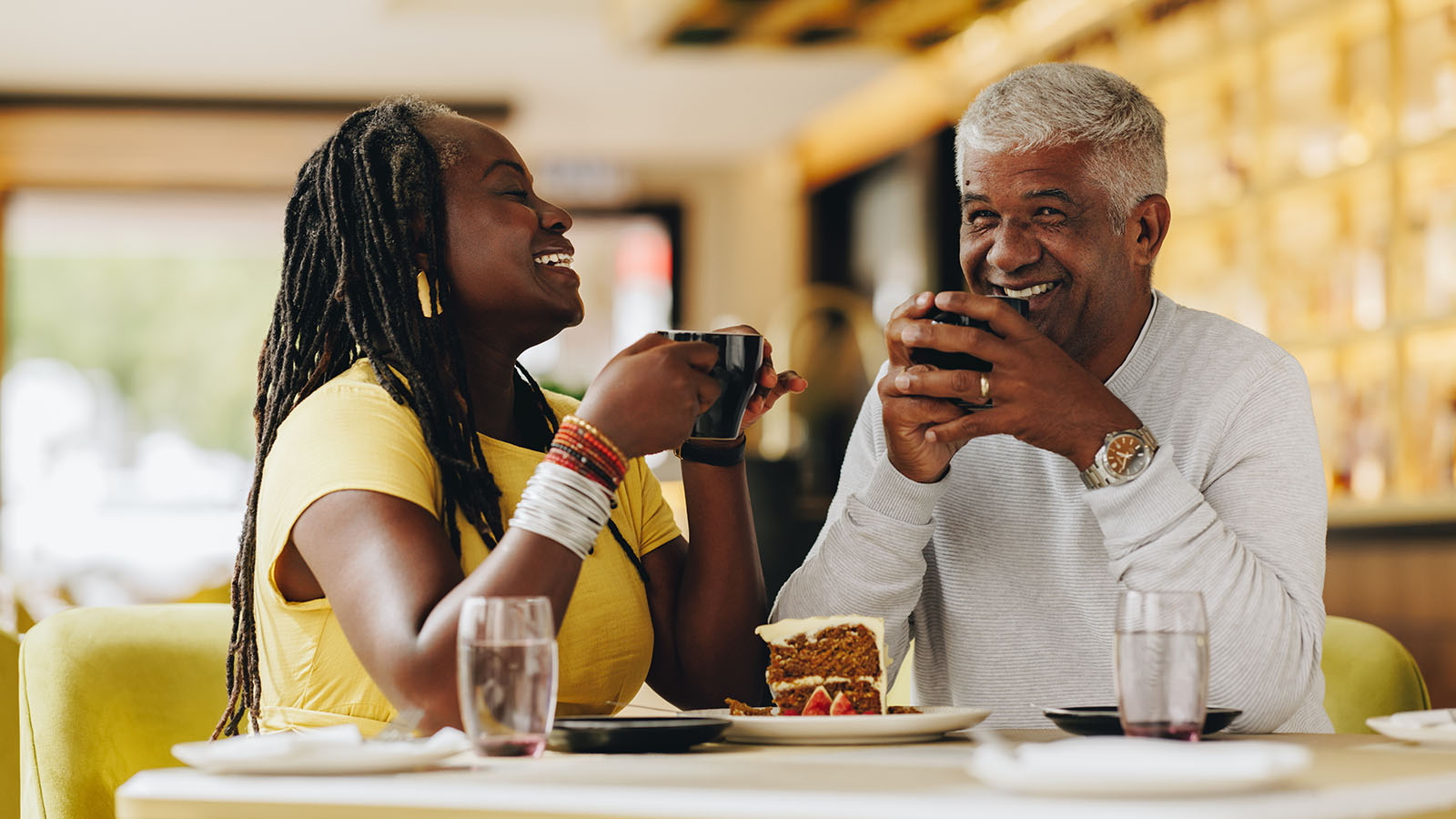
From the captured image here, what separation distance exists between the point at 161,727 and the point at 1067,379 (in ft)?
3.52

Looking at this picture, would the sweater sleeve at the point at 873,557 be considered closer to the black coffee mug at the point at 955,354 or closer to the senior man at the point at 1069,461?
the senior man at the point at 1069,461

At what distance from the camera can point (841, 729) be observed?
4.00 feet

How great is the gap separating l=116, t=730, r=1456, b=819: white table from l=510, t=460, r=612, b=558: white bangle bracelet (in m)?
0.22

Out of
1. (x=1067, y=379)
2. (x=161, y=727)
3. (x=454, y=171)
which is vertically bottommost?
(x=161, y=727)

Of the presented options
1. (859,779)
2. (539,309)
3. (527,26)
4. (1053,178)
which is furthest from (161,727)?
(527,26)

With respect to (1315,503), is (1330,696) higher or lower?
lower

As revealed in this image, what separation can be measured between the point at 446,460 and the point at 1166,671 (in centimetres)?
69

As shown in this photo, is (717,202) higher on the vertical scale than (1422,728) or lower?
higher

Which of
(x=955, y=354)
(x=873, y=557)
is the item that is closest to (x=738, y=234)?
(x=873, y=557)

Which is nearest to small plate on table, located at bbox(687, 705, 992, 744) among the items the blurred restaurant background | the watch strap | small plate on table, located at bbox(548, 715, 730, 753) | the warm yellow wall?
small plate on table, located at bbox(548, 715, 730, 753)

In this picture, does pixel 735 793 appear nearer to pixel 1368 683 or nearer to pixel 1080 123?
pixel 1080 123

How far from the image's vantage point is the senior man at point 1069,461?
1.37m

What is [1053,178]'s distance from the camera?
1649 mm

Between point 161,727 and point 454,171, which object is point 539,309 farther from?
point 161,727
